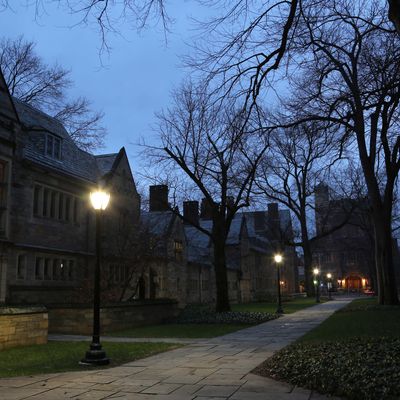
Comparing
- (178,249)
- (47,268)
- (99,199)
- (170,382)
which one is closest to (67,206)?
(47,268)

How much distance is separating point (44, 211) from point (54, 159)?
2.92 m

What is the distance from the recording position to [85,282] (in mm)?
22297

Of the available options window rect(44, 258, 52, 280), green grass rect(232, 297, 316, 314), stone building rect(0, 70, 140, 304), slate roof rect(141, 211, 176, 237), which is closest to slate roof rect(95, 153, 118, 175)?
stone building rect(0, 70, 140, 304)

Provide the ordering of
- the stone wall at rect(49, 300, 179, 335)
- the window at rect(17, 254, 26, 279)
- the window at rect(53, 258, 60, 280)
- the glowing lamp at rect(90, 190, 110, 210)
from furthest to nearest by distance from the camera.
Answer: the window at rect(53, 258, 60, 280) < the window at rect(17, 254, 26, 279) < the stone wall at rect(49, 300, 179, 335) < the glowing lamp at rect(90, 190, 110, 210)

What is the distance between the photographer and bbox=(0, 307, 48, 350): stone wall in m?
13.9

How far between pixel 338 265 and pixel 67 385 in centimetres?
10207

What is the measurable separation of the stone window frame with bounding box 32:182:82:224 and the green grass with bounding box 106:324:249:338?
6.96 m

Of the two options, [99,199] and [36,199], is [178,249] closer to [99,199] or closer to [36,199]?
[36,199]

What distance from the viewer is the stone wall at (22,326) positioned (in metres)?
13.9

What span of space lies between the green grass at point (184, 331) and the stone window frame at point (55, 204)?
6.96 meters

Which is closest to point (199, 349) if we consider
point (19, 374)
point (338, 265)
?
point (19, 374)

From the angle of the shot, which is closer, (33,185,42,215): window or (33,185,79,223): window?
(33,185,42,215): window

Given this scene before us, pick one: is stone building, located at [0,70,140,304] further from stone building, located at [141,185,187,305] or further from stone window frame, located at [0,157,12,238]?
stone building, located at [141,185,187,305]

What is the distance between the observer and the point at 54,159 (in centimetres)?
2441
